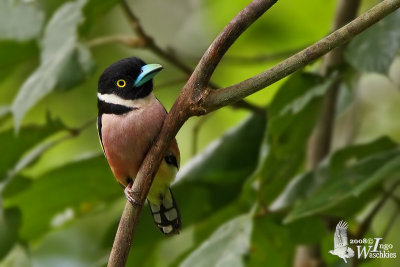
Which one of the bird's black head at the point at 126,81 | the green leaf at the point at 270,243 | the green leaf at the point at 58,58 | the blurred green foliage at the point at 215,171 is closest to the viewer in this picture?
the bird's black head at the point at 126,81

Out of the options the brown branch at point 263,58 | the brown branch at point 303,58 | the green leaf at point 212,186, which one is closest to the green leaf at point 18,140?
the green leaf at point 212,186

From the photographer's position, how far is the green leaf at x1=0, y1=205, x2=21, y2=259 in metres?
3.21

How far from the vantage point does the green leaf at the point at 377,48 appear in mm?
2711

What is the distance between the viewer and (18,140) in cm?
339

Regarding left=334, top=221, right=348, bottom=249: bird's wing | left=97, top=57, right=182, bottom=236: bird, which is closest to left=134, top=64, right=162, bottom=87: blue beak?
left=97, top=57, right=182, bottom=236: bird

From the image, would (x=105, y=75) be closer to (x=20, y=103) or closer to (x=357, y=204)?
(x=20, y=103)

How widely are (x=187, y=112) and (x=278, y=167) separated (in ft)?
4.12

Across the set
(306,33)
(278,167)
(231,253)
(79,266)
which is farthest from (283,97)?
(306,33)

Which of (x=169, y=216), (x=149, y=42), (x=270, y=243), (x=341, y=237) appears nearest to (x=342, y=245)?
(x=341, y=237)

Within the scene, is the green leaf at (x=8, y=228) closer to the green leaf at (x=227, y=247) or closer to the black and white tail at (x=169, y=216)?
the black and white tail at (x=169, y=216)

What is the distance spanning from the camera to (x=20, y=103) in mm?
3010

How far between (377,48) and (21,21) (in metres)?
1.58

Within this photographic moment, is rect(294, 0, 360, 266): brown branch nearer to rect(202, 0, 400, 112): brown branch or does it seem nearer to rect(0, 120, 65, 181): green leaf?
rect(0, 120, 65, 181): green leaf

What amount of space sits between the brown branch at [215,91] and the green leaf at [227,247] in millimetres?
776
